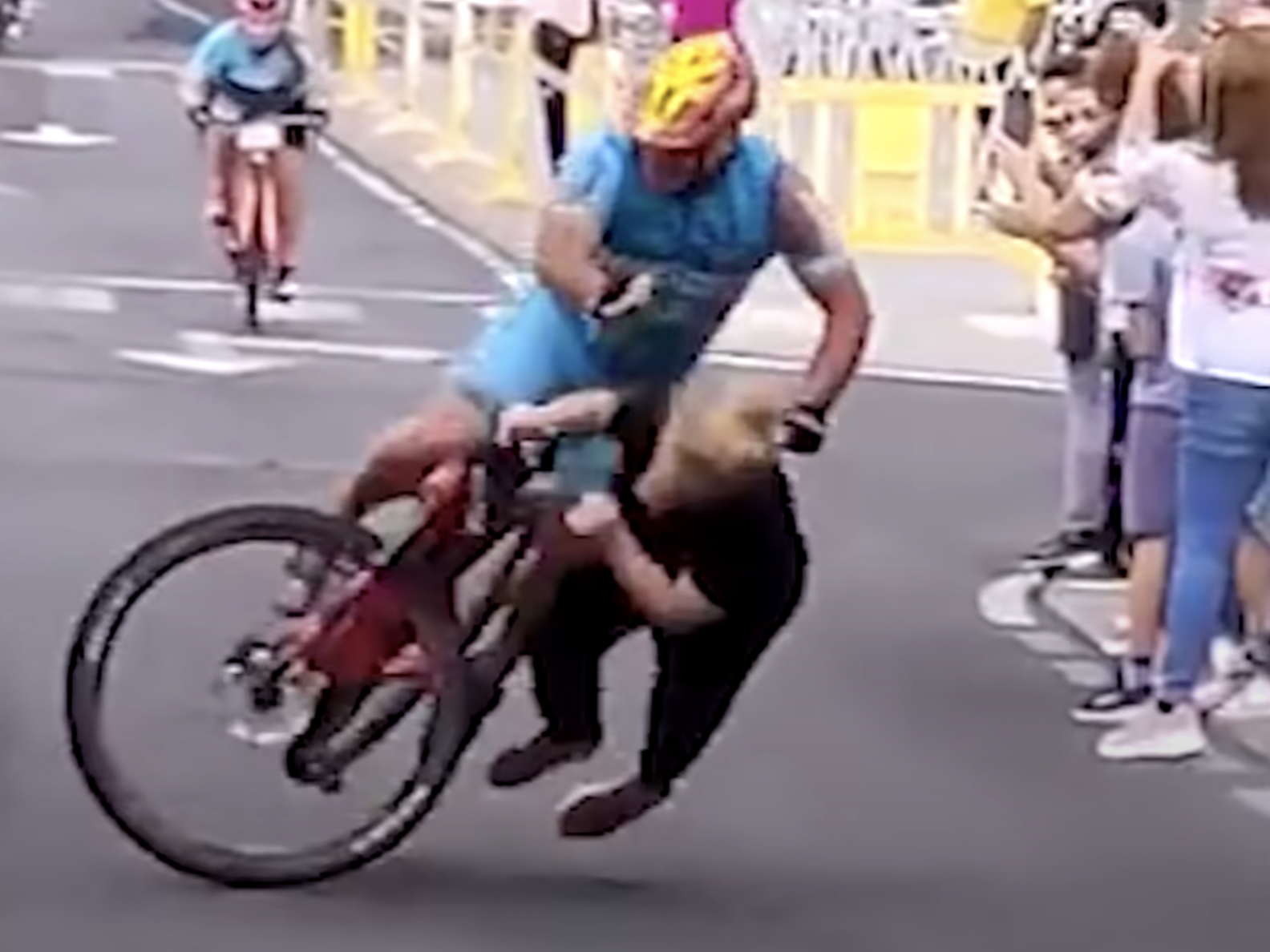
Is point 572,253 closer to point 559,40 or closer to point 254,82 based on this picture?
point 254,82

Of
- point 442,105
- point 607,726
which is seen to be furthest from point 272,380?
point 442,105

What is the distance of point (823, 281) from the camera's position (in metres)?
8.49

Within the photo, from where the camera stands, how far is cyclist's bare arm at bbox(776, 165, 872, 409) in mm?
8422

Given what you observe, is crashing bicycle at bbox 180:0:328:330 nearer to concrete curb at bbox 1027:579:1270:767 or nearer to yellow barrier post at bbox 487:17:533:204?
yellow barrier post at bbox 487:17:533:204

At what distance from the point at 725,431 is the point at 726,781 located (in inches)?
65.9

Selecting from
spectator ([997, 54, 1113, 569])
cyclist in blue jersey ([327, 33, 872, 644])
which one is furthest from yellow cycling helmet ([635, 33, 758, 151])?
spectator ([997, 54, 1113, 569])

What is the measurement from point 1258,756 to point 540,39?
13.5m

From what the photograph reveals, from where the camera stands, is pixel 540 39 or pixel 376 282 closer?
pixel 376 282

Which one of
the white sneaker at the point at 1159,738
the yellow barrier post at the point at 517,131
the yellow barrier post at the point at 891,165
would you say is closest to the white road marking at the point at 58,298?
the yellow barrier post at the point at 891,165

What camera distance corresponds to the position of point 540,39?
23.5 metres

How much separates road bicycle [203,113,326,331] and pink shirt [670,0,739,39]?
1.57 metres

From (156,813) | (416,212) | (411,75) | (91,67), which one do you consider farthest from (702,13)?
(91,67)

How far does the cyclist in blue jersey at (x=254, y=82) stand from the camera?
17.9 metres

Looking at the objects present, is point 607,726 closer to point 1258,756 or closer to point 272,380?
point 1258,756
